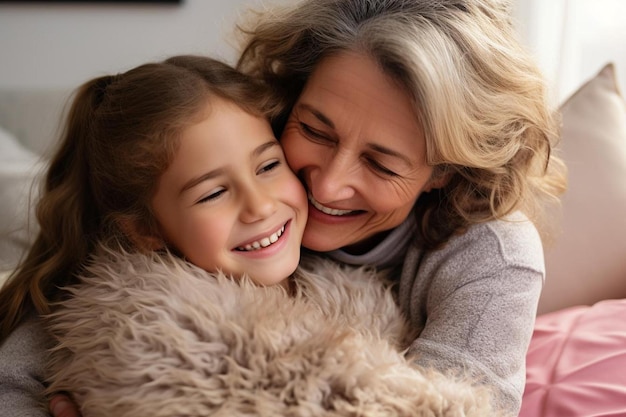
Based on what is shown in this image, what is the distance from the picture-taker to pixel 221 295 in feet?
3.61

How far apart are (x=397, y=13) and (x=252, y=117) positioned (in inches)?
12.0

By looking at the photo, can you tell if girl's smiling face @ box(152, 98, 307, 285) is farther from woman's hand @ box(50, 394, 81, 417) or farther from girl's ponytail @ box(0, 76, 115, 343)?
woman's hand @ box(50, 394, 81, 417)

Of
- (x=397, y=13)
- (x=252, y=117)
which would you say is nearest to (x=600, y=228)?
(x=397, y=13)

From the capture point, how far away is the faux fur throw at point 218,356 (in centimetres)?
94

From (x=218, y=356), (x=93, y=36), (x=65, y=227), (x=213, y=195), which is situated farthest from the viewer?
(x=93, y=36)

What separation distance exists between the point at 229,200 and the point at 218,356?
320 mm

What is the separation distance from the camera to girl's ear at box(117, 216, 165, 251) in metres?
1.29

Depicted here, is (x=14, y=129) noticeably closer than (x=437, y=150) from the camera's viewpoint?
No

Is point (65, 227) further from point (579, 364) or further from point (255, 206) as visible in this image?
point (579, 364)

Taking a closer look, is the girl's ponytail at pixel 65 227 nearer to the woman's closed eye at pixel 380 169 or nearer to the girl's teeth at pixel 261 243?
the girl's teeth at pixel 261 243

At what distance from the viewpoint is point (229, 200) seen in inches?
48.6

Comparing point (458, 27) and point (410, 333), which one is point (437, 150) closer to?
point (458, 27)

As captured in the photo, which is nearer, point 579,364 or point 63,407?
point 63,407

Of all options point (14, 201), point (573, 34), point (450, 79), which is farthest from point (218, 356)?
point (573, 34)
